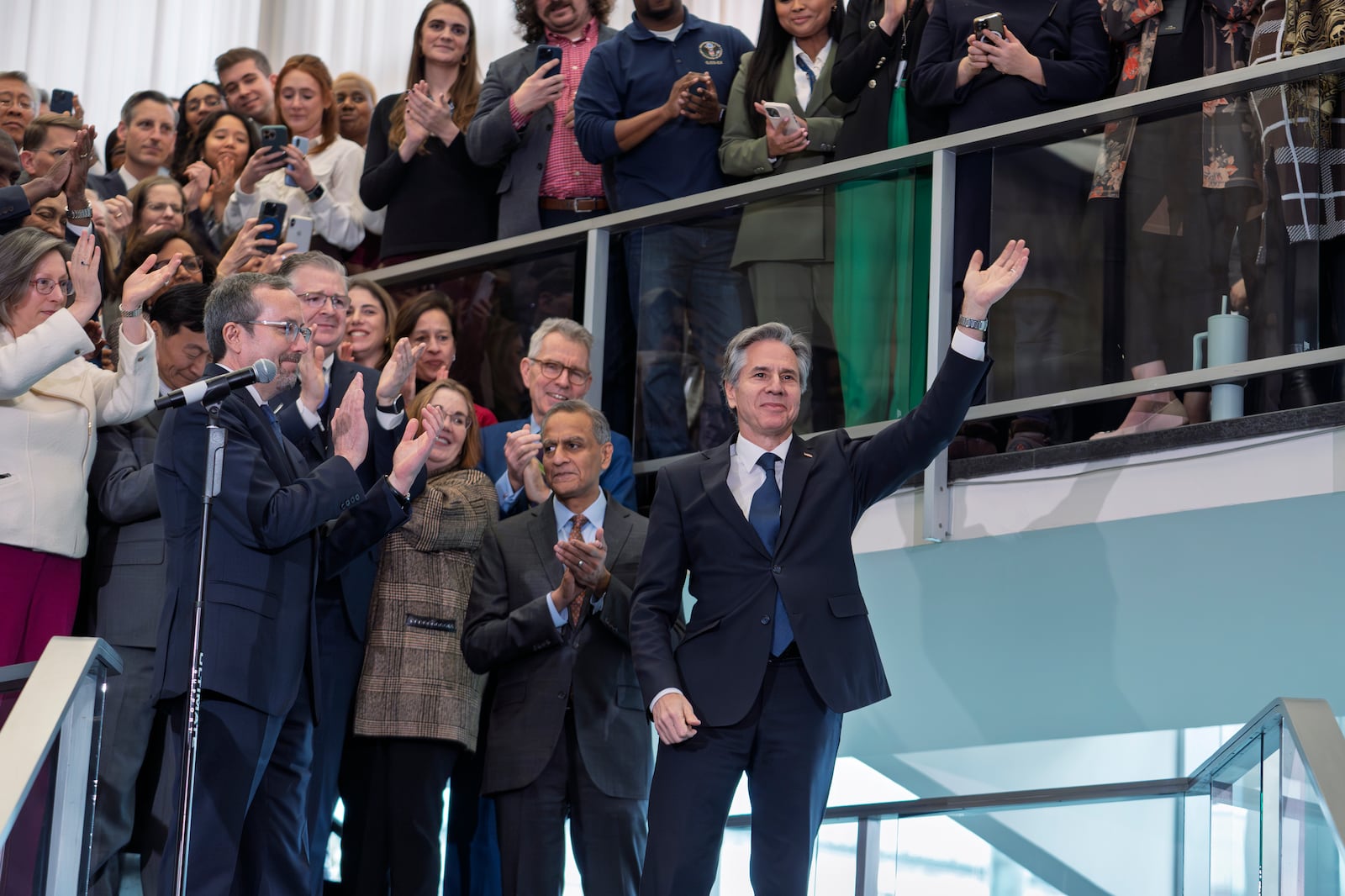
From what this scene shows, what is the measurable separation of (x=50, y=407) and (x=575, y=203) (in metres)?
2.10

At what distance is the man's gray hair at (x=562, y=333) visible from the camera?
4914mm

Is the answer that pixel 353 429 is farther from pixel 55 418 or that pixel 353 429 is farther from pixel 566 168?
pixel 566 168

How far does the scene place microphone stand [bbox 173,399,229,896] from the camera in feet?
10.9

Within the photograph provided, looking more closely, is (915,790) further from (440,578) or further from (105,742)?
(105,742)

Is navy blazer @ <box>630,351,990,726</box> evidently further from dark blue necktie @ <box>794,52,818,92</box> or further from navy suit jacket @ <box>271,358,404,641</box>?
dark blue necktie @ <box>794,52,818,92</box>

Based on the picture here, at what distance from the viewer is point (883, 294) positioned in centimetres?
483

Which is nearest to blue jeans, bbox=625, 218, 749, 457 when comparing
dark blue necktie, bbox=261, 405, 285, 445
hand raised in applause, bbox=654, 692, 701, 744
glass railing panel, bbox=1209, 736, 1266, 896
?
dark blue necktie, bbox=261, 405, 285, 445

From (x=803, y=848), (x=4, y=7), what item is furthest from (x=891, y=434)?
(x=4, y=7)

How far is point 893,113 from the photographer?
5.09 metres

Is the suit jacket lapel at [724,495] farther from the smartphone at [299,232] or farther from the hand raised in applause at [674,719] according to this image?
the smartphone at [299,232]

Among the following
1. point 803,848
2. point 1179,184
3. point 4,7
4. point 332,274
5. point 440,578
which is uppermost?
point 4,7

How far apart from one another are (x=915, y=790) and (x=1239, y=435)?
1.39m

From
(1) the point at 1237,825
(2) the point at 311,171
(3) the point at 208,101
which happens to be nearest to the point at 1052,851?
(1) the point at 1237,825

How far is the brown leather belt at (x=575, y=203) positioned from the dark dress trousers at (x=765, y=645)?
221 centimetres
